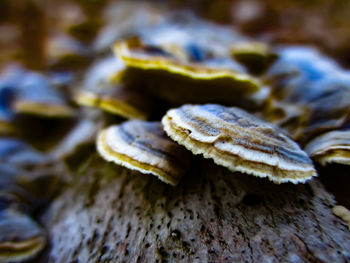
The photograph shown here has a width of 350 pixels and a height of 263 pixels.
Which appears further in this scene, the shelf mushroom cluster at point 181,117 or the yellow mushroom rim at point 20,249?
the yellow mushroom rim at point 20,249

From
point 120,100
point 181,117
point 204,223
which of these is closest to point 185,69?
point 181,117

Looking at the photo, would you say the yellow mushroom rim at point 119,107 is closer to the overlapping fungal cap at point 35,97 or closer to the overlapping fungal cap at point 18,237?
the overlapping fungal cap at point 35,97

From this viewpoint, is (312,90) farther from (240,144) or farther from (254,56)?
(240,144)

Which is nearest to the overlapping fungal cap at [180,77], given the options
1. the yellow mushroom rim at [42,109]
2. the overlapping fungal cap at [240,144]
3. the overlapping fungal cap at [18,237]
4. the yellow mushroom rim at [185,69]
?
the yellow mushroom rim at [185,69]

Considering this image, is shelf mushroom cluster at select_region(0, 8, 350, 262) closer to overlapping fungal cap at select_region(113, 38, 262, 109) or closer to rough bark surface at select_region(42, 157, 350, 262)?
overlapping fungal cap at select_region(113, 38, 262, 109)

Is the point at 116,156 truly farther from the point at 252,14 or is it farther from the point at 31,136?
the point at 252,14

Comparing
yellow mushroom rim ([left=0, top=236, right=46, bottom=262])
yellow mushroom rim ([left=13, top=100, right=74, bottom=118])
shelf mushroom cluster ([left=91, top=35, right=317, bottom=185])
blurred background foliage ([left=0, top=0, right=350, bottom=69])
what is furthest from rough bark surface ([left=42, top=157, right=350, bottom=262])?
blurred background foliage ([left=0, top=0, right=350, bottom=69])
